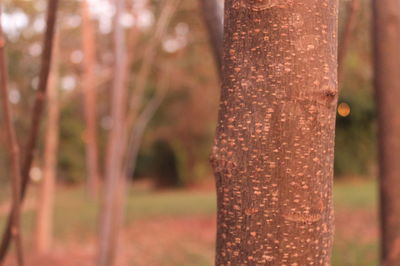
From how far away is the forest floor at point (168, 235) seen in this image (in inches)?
450

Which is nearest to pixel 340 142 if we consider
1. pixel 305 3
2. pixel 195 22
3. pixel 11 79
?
pixel 195 22

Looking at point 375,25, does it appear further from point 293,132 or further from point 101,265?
point 101,265

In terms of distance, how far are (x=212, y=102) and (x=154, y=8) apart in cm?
922

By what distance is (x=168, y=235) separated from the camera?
50.1 ft

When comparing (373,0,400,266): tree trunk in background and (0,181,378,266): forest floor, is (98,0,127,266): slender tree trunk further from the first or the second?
(373,0,400,266): tree trunk in background

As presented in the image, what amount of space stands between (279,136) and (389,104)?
3.14 m

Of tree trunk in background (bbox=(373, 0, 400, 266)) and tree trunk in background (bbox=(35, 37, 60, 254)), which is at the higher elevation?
tree trunk in background (bbox=(373, 0, 400, 266))

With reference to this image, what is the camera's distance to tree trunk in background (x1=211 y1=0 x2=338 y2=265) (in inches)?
57.1

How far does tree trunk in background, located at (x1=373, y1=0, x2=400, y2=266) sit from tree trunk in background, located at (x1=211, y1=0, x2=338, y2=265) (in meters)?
2.99


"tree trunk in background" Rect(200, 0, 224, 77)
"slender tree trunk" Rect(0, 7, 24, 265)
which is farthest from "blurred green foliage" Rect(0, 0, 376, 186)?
"slender tree trunk" Rect(0, 7, 24, 265)

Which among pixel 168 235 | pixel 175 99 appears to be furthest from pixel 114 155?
pixel 175 99

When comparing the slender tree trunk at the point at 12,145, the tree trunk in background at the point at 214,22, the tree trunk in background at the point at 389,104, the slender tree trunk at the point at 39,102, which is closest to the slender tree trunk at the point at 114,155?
the tree trunk in background at the point at 389,104

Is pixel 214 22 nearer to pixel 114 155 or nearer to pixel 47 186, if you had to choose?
pixel 114 155

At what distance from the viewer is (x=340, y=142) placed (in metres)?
28.9
